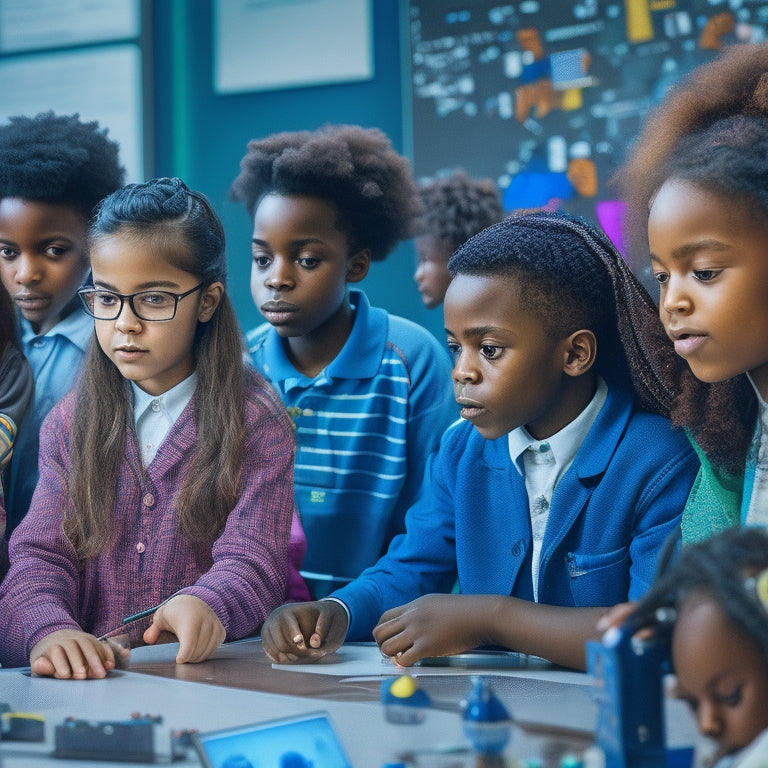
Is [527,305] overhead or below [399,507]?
overhead

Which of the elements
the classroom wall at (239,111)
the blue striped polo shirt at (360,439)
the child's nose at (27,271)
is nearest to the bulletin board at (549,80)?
the classroom wall at (239,111)

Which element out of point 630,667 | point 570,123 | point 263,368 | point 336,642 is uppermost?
point 570,123

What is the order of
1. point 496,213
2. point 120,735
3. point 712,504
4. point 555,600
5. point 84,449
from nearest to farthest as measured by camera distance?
1. point 120,735
2. point 712,504
3. point 555,600
4. point 84,449
5. point 496,213

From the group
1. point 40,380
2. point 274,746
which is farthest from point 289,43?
point 274,746

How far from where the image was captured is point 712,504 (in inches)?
48.3

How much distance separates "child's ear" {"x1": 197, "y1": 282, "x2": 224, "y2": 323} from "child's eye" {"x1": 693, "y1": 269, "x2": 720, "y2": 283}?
2.52 ft

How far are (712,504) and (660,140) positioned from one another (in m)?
0.45

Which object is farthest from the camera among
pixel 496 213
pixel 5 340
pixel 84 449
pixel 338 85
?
pixel 338 85

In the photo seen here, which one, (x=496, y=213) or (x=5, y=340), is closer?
(x=5, y=340)

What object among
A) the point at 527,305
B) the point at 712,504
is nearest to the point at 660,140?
the point at 527,305

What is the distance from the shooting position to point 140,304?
150 centimetres

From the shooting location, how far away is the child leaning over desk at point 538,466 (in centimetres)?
127

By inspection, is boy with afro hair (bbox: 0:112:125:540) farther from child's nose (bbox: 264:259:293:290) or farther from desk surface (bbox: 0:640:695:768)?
desk surface (bbox: 0:640:695:768)

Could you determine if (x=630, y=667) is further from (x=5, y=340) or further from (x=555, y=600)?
(x=5, y=340)
